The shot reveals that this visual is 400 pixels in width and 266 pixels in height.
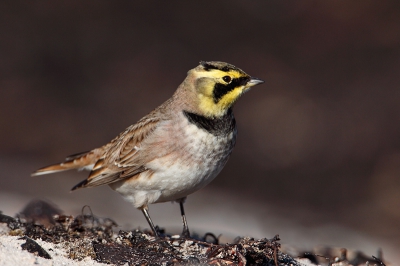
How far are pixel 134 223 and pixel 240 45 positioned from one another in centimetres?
752

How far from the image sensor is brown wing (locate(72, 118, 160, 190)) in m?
7.08

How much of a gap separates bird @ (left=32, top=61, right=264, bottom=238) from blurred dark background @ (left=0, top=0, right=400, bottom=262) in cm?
469

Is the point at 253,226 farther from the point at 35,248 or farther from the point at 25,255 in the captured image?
the point at 25,255

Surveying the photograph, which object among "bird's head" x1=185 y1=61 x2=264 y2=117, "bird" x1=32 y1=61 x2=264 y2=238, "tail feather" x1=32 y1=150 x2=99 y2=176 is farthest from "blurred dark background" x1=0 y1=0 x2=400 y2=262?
"bird's head" x1=185 y1=61 x2=264 y2=117


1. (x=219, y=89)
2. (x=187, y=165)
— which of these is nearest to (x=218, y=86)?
(x=219, y=89)

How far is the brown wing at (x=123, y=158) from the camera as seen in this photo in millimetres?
7077

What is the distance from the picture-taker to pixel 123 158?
7.33 meters

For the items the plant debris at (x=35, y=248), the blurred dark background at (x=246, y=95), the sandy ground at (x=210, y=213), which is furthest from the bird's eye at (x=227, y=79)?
the blurred dark background at (x=246, y=95)

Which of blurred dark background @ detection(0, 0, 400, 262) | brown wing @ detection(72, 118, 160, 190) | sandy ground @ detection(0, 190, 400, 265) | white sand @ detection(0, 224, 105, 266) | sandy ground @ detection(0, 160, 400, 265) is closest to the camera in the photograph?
white sand @ detection(0, 224, 105, 266)

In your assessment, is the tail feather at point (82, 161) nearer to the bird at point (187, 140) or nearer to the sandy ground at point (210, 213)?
the bird at point (187, 140)

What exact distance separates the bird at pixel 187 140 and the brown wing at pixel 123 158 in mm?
12

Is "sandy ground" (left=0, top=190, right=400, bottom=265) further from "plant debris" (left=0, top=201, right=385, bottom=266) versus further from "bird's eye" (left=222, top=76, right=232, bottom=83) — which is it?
"bird's eye" (left=222, top=76, right=232, bottom=83)

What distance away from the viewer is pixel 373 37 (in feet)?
55.7

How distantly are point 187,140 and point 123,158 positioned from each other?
1074 millimetres
